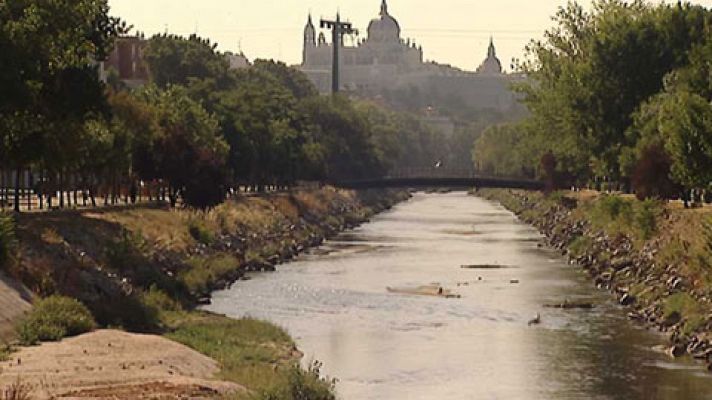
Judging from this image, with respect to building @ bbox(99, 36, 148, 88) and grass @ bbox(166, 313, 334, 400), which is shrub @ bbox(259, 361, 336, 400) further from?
building @ bbox(99, 36, 148, 88)

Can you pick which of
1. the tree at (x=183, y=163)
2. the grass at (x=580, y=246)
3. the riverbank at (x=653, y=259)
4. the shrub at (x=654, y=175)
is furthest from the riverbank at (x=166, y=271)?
the shrub at (x=654, y=175)

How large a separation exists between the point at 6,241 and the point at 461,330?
682 inches

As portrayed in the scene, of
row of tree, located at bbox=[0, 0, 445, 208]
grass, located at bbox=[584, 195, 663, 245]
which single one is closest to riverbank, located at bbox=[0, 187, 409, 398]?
row of tree, located at bbox=[0, 0, 445, 208]

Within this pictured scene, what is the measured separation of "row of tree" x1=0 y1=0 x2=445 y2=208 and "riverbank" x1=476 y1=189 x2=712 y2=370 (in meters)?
21.9

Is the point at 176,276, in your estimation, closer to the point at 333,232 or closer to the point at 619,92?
the point at 619,92

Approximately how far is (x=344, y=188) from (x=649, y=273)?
90.4m

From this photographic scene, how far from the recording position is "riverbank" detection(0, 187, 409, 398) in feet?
145

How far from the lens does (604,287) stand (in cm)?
6900

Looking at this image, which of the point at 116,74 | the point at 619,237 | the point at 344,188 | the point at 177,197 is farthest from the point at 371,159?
the point at 619,237

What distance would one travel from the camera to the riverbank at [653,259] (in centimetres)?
5100

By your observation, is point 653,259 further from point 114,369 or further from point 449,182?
point 449,182

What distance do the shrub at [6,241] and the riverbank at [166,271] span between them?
12.0 inches

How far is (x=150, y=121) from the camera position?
3167 inches

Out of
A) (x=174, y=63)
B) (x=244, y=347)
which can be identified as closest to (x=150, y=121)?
(x=244, y=347)
